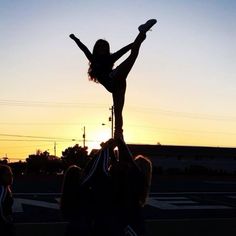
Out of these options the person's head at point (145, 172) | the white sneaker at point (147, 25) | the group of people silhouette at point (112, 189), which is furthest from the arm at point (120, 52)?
the person's head at point (145, 172)

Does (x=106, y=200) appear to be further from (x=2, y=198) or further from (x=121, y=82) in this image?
(x=2, y=198)

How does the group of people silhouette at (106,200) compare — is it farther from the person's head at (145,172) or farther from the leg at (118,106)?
the leg at (118,106)

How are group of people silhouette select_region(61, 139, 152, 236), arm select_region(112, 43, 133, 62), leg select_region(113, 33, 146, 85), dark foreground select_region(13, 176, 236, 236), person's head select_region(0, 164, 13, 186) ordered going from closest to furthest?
1. group of people silhouette select_region(61, 139, 152, 236)
2. leg select_region(113, 33, 146, 85)
3. arm select_region(112, 43, 133, 62)
4. person's head select_region(0, 164, 13, 186)
5. dark foreground select_region(13, 176, 236, 236)

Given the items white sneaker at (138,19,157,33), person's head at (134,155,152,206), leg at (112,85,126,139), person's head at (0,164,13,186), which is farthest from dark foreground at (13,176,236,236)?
white sneaker at (138,19,157,33)

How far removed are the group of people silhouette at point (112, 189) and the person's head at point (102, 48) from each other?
0.02m

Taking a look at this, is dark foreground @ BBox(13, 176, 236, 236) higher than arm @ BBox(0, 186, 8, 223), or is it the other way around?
arm @ BBox(0, 186, 8, 223)

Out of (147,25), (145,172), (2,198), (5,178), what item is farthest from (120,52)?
(2,198)

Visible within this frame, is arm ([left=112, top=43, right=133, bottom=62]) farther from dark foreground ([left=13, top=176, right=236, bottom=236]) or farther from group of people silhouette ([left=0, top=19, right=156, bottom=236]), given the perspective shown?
dark foreground ([left=13, top=176, right=236, bottom=236])

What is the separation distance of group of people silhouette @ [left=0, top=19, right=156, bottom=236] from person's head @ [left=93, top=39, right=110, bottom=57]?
0.02 meters

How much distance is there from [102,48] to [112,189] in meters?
1.04

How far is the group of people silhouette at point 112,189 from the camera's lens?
3.49 m

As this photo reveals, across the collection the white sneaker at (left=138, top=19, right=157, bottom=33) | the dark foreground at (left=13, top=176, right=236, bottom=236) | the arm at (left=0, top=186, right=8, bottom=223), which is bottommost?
the dark foreground at (left=13, top=176, right=236, bottom=236)

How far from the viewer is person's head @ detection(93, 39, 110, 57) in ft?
12.9

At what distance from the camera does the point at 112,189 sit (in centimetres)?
354
